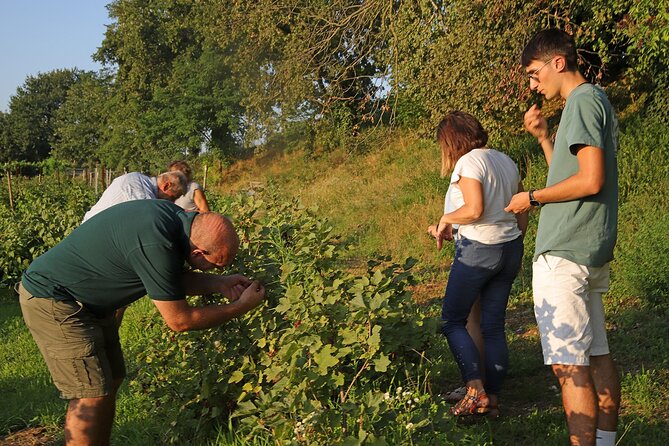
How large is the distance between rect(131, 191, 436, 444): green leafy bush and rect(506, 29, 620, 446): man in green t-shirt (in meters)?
0.71

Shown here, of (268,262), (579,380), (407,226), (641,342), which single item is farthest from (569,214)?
(407,226)

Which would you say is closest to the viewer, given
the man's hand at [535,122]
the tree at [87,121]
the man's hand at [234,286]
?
the man's hand at [234,286]

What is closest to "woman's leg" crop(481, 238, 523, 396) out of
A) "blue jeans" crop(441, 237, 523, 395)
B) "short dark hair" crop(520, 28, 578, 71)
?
"blue jeans" crop(441, 237, 523, 395)

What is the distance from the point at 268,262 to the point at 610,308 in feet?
13.2

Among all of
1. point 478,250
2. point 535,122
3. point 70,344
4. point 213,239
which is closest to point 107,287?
point 70,344

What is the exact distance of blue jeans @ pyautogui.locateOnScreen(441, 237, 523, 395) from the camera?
3.97 metres

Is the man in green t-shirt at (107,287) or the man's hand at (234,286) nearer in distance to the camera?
the man in green t-shirt at (107,287)

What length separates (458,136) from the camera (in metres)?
4.11

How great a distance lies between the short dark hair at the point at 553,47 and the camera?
3.10m

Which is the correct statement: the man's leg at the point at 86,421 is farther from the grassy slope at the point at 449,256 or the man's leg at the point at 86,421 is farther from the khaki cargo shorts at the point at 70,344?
the grassy slope at the point at 449,256


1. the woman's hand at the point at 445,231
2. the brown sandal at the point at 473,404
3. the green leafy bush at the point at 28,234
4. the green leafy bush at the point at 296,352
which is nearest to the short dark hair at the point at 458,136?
the woman's hand at the point at 445,231

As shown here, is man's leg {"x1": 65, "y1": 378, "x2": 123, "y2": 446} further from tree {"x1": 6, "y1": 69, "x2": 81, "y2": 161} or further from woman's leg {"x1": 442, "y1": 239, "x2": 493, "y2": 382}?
tree {"x1": 6, "y1": 69, "x2": 81, "y2": 161}

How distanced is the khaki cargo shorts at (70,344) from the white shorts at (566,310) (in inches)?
81.3

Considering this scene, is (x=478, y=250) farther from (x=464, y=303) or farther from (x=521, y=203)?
(x=521, y=203)
